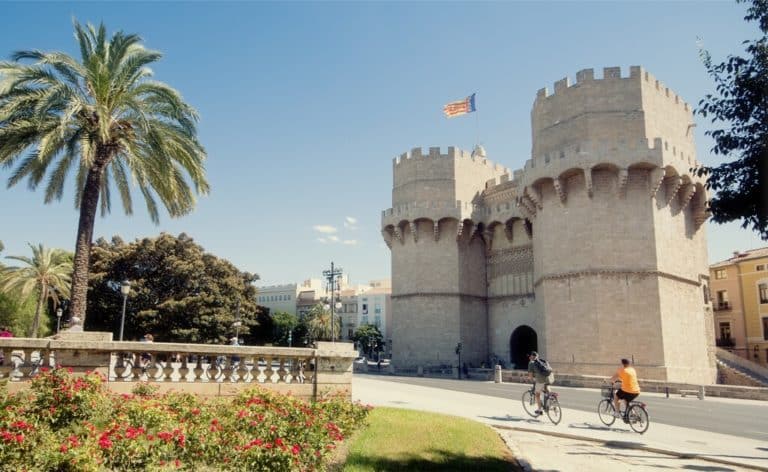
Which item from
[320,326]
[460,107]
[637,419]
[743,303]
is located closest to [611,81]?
[460,107]

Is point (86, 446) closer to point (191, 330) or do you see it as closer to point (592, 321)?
point (592, 321)

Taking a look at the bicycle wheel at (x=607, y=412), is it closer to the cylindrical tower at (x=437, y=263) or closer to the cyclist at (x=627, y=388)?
the cyclist at (x=627, y=388)

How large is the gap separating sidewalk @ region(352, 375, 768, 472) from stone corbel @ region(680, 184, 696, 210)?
2066 cm

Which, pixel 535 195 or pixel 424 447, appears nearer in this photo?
pixel 424 447

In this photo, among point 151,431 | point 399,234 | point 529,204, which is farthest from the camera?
point 399,234

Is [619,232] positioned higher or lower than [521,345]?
higher

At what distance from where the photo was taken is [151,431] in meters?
7.22

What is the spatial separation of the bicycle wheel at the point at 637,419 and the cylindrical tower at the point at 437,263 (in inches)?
1087

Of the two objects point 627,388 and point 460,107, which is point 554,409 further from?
point 460,107

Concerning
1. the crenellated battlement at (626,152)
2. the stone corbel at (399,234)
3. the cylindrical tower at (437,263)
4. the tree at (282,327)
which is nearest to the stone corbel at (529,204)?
the crenellated battlement at (626,152)

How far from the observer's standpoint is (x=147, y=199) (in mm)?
17719

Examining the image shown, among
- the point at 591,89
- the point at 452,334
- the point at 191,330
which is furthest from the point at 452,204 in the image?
the point at 191,330

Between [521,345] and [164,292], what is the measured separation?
105 feet

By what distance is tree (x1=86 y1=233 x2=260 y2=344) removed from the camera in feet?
148
